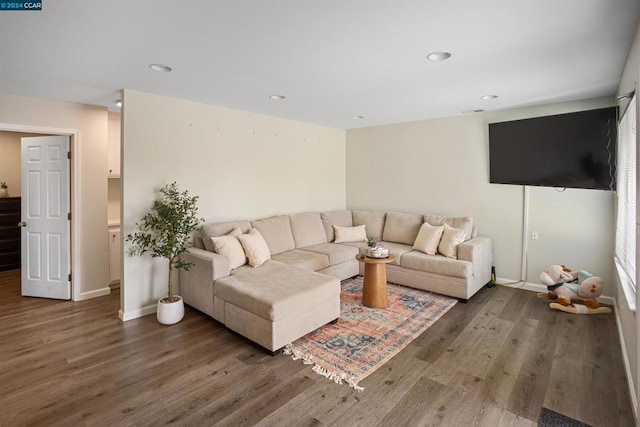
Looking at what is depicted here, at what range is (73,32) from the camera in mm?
2100

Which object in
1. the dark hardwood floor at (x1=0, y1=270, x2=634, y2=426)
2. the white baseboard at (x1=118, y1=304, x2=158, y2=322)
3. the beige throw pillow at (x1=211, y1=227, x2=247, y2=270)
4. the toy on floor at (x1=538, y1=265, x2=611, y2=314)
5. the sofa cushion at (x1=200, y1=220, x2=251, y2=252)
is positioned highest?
the sofa cushion at (x1=200, y1=220, x2=251, y2=252)

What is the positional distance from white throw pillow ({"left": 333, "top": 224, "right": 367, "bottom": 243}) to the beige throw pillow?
194 centimetres

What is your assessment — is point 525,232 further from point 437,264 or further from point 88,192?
point 88,192

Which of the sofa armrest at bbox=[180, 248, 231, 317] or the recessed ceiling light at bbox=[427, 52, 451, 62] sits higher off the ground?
the recessed ceiling light at bbox=[427, 52, 451, 62]

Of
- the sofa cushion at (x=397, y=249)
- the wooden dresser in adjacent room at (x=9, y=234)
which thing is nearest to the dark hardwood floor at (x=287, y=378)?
the sofa cushion at (x=397, y=249)

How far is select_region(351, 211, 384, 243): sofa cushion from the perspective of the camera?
17.8ft

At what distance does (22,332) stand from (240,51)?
134 inches

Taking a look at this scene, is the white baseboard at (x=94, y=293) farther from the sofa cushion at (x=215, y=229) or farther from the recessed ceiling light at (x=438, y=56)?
the recessed ceiling light at (x=438, y=56)

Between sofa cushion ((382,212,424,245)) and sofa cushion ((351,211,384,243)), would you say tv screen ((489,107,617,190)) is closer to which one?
sofa cushion ((382,212,424,245))

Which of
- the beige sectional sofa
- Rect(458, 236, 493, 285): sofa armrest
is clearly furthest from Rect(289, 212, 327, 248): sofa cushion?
Rect(458, 236, 493, 285): sofa armrest

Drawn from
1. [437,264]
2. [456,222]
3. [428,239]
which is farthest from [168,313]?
[456,222]

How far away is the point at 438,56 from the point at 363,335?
2486 millimetres

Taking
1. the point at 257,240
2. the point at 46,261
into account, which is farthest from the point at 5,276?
the point at 257,240

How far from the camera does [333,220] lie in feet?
18.1
